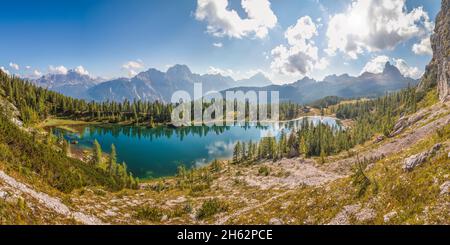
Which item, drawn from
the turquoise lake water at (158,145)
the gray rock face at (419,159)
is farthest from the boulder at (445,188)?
the turquoise lake water at (158,145)

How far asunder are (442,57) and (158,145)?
143277 mm

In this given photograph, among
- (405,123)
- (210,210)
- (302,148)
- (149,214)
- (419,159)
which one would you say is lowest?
(210,210)

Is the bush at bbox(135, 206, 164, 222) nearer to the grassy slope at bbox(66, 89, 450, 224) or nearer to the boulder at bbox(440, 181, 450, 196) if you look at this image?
the grassy slope at bbox(66, 89, 450, 224)

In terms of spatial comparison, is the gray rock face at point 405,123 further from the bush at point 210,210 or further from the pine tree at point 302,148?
the bush at point 210,210

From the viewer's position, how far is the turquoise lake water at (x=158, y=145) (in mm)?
104750

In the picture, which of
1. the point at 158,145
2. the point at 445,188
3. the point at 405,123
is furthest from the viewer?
the point at 158,145

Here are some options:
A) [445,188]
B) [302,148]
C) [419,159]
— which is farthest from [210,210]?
[302,148]

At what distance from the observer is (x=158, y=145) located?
470 feet

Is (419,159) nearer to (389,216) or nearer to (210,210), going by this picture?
(389,216)

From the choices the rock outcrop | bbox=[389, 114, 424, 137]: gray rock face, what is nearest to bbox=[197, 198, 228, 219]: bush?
bbox=[389, 114, 424, 137]: gray rock face

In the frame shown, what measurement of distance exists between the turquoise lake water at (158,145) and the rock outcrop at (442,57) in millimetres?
83011

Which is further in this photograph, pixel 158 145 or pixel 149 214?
pixel 158 145

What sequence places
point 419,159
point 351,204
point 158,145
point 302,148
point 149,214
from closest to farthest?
point 351,204, point 419,159, point 149,214, point 302,148, point 158,145
